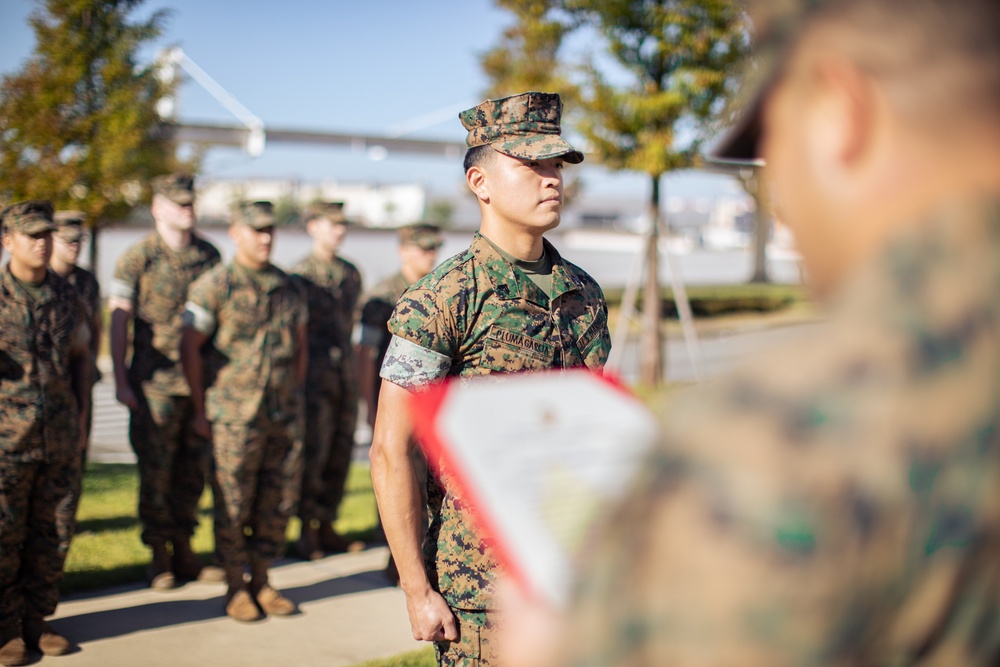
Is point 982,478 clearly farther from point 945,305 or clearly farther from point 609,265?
point 609,265

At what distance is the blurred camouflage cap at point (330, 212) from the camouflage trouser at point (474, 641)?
208 inches

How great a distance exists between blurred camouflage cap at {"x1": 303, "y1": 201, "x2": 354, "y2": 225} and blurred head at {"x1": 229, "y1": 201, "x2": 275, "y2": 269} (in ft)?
5.68

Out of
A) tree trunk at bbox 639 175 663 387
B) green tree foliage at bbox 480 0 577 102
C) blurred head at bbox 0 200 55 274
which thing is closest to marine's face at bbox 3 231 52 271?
blurred head at bbox 0 200 55 274

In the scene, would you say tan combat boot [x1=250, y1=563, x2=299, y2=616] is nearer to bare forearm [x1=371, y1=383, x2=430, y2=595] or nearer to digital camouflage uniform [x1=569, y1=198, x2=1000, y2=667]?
bare forearm [x1=371, y1=383, x2=430, y2=595]

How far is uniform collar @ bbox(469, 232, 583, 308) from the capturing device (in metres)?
3.06

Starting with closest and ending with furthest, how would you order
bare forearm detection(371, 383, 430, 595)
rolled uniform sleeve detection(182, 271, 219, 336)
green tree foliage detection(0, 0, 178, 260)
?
bare forearm detection(371, 383, 430, 595) < rolled uniform sleeve detection(182, 271, 219, 336) < green tree foliage detection(0, 0, 178, 260)

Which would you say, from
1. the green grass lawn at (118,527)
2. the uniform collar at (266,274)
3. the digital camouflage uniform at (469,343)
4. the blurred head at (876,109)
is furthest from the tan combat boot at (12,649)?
the blurred head at (876,109)

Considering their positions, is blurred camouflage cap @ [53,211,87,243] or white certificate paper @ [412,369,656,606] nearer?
white certificate paper @ [412,369,656,606]

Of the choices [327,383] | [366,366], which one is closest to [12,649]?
[366,366]

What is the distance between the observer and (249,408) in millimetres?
5801

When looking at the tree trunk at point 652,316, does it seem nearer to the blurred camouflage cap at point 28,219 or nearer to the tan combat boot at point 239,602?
the tan combat boot at point 239,602

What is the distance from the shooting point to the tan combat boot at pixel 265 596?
5984mm

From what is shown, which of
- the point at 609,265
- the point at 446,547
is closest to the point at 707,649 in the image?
the point at 446,547

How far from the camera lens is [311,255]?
791 centimetres
